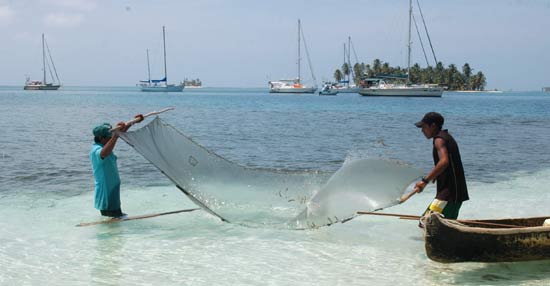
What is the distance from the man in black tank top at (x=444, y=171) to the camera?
571 cm

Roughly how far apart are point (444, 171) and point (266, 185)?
3.12m

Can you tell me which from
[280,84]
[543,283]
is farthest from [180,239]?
[280,84]

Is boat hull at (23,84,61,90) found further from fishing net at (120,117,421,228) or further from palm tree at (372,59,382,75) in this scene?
fishing net at (120,117,421,228)

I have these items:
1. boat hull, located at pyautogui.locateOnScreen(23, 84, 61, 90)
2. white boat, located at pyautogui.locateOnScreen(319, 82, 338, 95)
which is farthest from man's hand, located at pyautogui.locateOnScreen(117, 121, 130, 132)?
boat hull, located at pyautogui.locateOnScreen(23, 84, 61, 90)

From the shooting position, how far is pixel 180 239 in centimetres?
733

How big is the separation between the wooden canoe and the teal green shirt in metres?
3.91

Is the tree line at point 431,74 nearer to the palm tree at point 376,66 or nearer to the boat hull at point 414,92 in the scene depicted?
the palm tree at point 376,66

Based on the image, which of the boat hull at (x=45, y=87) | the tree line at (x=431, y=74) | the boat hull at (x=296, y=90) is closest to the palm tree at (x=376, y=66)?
the tree line at (x=431, y=74)

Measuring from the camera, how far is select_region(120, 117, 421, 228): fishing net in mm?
6863

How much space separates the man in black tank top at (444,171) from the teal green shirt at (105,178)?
12.4 feet

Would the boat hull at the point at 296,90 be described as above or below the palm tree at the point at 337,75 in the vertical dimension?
below

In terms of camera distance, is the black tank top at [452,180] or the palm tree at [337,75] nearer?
the black tank top at [452,180]

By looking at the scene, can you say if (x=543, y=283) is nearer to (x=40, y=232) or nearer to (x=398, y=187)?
(x=398, y=187)

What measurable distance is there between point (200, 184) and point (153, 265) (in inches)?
64.1
